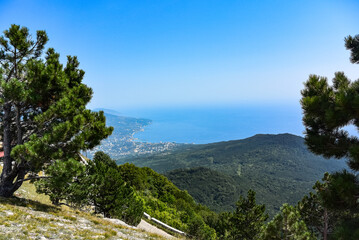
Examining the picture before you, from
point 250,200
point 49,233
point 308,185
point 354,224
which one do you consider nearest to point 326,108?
point 354,224

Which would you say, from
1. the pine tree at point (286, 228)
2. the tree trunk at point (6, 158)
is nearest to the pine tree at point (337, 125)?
the pine tree at point (286, 228)

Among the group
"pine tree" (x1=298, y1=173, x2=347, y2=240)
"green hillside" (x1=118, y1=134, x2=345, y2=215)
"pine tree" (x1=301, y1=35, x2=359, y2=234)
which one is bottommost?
"green hillside" (x1=118, y1=134, x2=345, y2=215)

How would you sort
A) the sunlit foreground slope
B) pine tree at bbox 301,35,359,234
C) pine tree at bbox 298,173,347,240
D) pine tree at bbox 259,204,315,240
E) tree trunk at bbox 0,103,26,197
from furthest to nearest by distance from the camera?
pine tree at bbox 298,173,347,240, pine tree at bbox 259,204,315,240, tree trunk at bbox 0,103,26,197, the sunlit foreground slope, pine tree at bbox 301,35,359,234

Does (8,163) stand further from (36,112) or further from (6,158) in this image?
(36,112)

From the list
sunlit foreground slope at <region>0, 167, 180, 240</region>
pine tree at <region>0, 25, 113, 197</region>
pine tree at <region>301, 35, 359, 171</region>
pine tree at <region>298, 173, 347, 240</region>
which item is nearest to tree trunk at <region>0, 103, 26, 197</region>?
pine tree at <region>0, 25, 113, 197</region>

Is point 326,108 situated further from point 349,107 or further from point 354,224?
Answer: point 354,224

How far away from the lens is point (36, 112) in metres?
9.68

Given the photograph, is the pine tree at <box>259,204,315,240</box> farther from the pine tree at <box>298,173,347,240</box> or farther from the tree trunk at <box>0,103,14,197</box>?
the tree trunk at <box>0,103,14,197</box>

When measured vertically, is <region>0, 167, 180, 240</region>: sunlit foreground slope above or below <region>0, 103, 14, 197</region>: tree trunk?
below

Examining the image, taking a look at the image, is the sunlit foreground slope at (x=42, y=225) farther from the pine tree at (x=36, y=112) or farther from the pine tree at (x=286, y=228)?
the pine tree at (x=286, y=228)

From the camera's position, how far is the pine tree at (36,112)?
25.6ft

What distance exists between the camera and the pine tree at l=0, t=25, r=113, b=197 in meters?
7.81

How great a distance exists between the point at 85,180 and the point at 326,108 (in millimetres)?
13358

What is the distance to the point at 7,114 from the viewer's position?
8805mm
